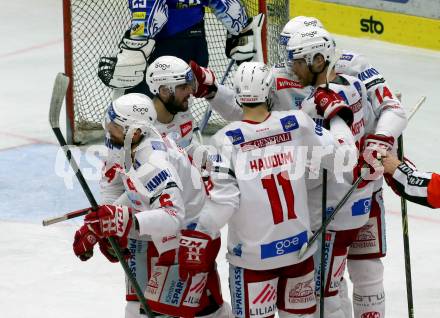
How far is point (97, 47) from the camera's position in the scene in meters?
9.94

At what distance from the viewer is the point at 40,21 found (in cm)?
1260

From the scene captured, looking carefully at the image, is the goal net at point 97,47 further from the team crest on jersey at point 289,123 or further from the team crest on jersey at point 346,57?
the team crest on jersey at point 289,123

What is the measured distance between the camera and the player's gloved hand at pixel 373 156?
196 inches

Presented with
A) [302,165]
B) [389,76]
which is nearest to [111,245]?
[302,165]

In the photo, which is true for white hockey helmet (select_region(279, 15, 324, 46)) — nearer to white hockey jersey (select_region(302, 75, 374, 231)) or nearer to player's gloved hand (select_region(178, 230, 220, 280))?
white hockey jersey (select_region(302, 75, 374, 231))

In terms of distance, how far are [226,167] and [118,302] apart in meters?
1.79

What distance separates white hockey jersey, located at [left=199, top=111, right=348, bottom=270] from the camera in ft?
15.1

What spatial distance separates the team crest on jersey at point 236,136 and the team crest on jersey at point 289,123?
0.17 meters

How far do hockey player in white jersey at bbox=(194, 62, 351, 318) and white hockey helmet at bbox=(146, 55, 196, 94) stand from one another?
538 mm

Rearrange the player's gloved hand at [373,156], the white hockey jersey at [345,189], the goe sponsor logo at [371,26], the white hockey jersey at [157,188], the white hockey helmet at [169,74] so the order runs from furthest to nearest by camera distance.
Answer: the goe sponsor logo at [371,26] < the white hockey helmet at [169,74] < the white hockey jersey at [345,189] < the player's gloved hand at [373,156] < the white hockey jersey at [157,188]

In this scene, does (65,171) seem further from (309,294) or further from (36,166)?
(309,294)

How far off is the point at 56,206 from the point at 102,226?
3.11 meters

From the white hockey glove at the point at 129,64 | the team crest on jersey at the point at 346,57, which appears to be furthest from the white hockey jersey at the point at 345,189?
the white hockey glove at the point at 129,64

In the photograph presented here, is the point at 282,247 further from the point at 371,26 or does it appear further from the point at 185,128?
the point at 371,26
